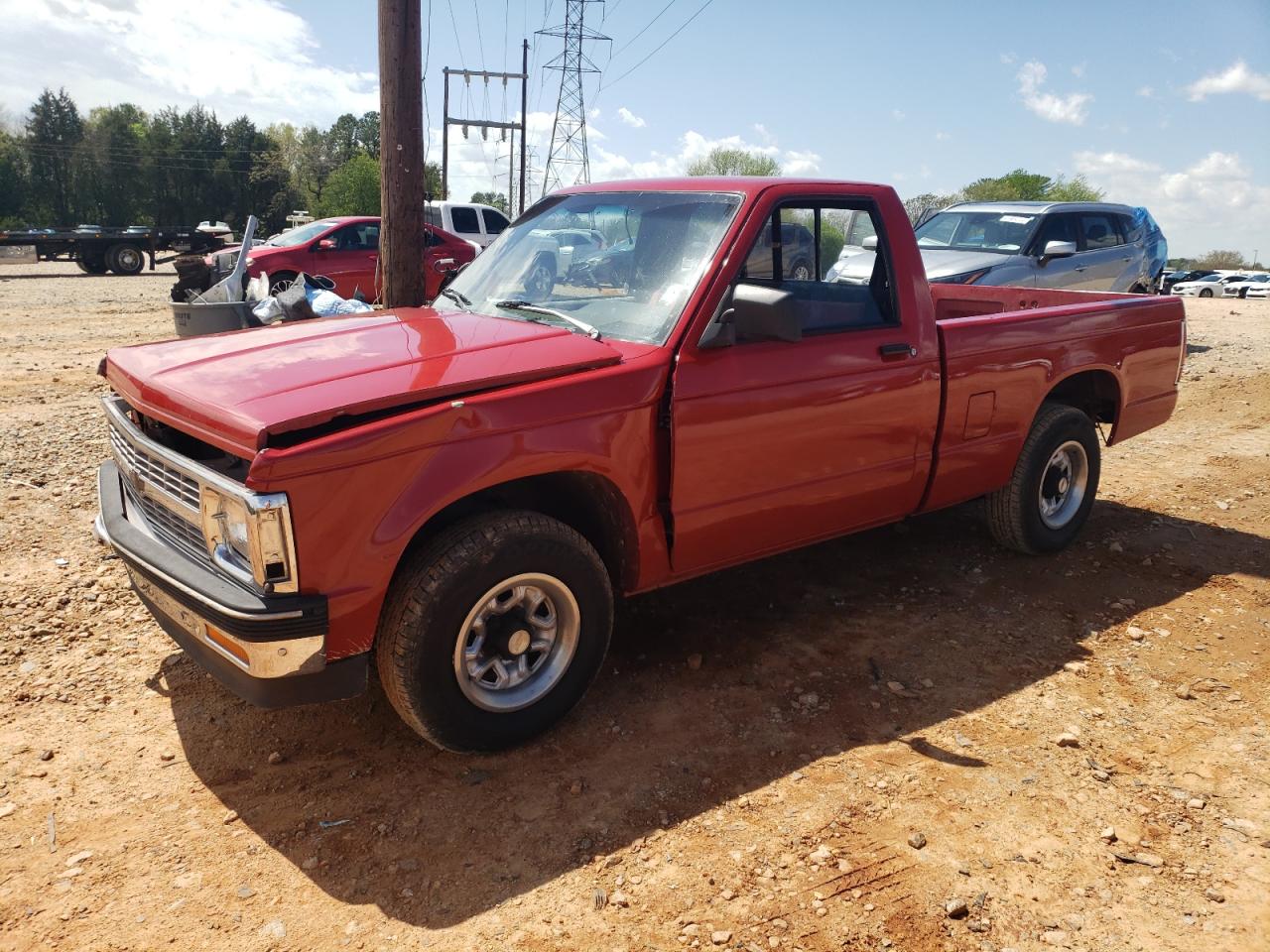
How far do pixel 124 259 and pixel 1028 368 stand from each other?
29299mm

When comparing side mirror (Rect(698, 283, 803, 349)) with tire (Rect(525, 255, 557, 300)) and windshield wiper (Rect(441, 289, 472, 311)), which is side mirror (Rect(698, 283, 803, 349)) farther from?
windshield wiper (Rect(441, 289, 472, 311))

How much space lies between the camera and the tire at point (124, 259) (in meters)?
27.1

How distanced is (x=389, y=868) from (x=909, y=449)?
282 cm

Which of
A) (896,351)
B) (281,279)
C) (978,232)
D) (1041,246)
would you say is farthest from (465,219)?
(896,351)

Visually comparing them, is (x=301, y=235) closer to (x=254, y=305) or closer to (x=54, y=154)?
(x=254, y=305)

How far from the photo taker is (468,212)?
17.6m

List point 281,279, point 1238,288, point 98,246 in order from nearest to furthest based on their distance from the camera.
Result: point 281,279 < point 98,246 < point 1238,288

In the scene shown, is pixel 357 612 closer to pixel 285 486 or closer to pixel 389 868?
pixel 285 486

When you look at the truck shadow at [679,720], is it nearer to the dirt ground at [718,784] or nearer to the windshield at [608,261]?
the dirt ground at [718,784]

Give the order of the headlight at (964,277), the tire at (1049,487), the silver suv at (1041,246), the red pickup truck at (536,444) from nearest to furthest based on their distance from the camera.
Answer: the red pickup truck at (536,444), the tire at (1049,487), the headlight at (964,277), the silver suv at (1041,246)

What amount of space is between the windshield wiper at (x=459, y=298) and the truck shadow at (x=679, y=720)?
65.6 inches

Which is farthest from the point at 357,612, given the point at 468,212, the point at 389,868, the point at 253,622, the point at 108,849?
the point at 468,212

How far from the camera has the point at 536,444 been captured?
9.74 feet

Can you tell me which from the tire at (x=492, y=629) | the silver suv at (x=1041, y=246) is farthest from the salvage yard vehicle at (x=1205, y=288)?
the tire at (x=492, y=629)
